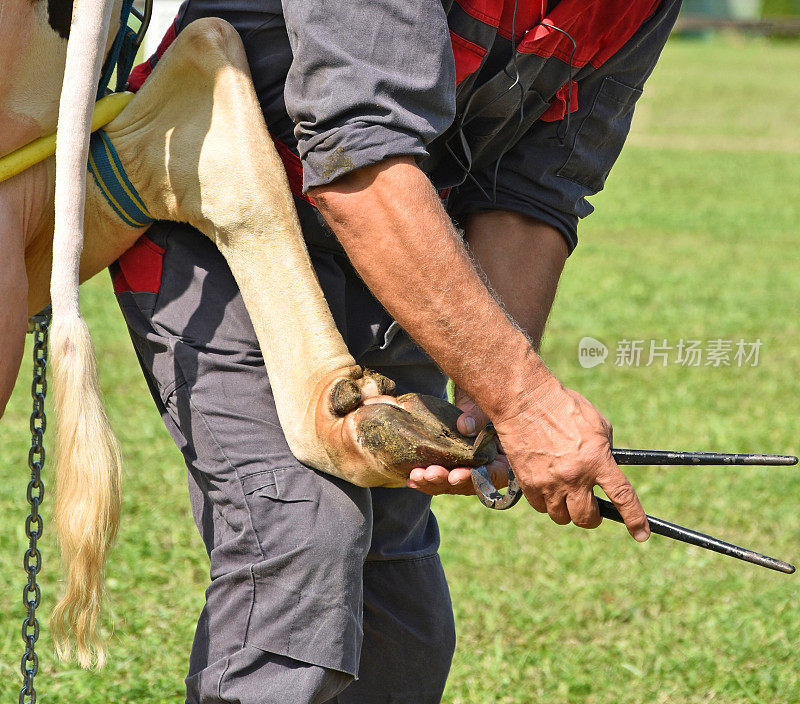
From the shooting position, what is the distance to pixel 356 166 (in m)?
1.55

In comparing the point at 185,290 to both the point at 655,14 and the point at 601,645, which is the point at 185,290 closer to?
the point at 655,14

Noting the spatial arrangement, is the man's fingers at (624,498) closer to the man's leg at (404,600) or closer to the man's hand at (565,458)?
the man's hand at (565,458)

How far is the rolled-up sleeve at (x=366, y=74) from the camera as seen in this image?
1544 millimetres

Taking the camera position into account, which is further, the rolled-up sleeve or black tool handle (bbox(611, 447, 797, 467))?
black tool handle (bbox(611, 447, 797, 467))

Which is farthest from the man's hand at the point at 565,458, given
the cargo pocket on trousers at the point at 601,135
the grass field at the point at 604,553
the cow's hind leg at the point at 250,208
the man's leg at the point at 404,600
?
the grass field at the point at 604,553

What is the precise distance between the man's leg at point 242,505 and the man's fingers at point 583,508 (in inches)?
14.8

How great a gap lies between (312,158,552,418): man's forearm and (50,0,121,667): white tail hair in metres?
0.43

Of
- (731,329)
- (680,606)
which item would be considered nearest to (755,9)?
(731,329)

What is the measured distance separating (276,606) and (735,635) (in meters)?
2.18

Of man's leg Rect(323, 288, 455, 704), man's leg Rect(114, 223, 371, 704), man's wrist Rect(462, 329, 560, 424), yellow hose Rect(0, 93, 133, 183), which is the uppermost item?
yellow hose Rect(0, 93, 133, 183)

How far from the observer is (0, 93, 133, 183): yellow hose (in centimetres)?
180

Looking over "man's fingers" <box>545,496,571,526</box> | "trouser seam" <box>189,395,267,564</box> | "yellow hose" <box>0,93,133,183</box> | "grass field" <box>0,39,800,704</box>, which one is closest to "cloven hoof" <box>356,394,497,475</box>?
"man's fingers" <box>545,496,571,526</box>

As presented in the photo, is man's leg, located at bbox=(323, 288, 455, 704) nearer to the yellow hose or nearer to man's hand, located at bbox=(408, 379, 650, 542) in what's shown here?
man's hand, located at bbox=(408, 379, 650, 542)

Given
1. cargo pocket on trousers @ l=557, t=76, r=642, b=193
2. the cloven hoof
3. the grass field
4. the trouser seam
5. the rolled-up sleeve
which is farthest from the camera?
the grass field
